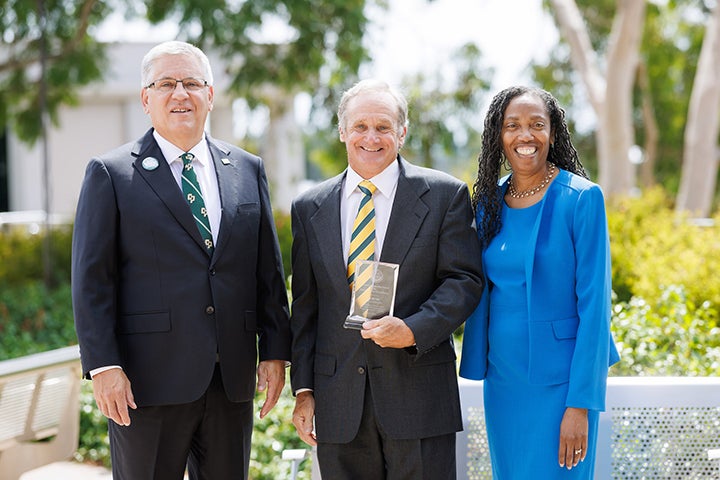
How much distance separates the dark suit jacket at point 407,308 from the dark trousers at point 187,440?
1.08 feet

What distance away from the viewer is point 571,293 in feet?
10.5

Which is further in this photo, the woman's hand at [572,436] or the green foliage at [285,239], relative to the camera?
the green foliage at [285,239]

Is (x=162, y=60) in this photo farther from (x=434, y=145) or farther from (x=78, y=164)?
(x=78, y=164)

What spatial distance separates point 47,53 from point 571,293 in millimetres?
10715

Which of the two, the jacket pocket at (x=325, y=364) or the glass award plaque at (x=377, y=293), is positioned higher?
the glass award plaque at (x=377, y=293)

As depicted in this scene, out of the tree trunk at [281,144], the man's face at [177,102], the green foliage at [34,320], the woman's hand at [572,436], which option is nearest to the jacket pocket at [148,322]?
the man's face at [177,102]

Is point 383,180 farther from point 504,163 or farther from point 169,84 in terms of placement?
point 169,84

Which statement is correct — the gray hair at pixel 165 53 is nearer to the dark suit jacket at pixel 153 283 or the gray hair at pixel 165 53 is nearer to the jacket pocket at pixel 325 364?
the dark suit jacket at pixel 153 283

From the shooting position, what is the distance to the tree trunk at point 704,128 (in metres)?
12.3

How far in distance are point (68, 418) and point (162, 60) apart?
264 centimetres

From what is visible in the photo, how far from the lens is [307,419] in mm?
3393

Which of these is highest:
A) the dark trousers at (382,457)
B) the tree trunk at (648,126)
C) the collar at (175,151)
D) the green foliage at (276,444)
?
the tree trunk at (648,126)

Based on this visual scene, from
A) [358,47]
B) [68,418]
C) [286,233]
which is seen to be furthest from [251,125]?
[68,418]

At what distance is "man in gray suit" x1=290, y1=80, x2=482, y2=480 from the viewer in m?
3.21
